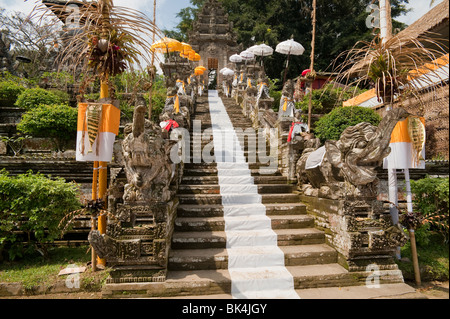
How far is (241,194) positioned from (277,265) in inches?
69.0

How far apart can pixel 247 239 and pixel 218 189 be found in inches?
58.7

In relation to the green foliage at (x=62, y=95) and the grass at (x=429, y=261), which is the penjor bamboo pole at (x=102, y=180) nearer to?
the grass at (x=429, y=261)

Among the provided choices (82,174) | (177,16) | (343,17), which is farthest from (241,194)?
(177,16)

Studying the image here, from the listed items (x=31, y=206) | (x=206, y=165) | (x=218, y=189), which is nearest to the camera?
(x=31, y=206)

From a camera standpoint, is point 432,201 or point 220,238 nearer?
point 220,238

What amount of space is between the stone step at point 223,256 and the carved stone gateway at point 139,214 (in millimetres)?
346

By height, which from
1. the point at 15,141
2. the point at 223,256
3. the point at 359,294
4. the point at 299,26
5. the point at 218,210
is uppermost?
the point at 299,26

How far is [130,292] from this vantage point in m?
3.52

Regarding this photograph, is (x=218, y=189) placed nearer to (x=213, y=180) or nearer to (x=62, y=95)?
(x=213, y=180)

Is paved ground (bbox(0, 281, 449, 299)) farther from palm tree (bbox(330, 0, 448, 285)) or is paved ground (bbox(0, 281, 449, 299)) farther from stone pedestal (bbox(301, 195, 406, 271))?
palm tree (bbox(330, 0, 448, 285))

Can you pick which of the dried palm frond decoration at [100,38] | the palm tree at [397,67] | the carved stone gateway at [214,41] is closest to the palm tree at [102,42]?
the dried palm frond decoration at [100,38]

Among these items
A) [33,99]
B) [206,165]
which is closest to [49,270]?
[206,165]

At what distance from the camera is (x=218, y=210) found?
511 cm

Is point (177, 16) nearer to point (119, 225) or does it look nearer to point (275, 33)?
point (275, 33)
